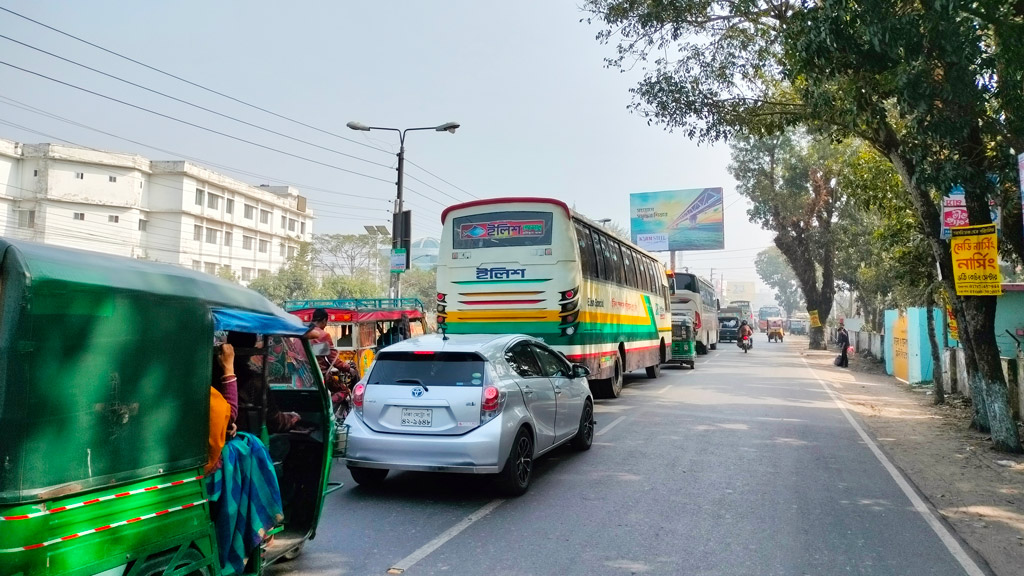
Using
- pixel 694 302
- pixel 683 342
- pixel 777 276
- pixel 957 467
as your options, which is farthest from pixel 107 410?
pixel 777 276

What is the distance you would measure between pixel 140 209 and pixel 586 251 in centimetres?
4752

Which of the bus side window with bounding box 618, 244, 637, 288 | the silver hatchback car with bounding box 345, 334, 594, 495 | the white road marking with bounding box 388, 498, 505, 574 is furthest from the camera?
the bus side window with bounding box 618, 244, 637, 288

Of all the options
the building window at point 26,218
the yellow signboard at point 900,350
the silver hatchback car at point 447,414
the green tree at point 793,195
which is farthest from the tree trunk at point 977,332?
the building window at point 26,218

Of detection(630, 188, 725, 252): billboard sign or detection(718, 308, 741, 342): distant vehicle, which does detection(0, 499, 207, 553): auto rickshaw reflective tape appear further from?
detection(718, 308, 741, 342): distant vehicle

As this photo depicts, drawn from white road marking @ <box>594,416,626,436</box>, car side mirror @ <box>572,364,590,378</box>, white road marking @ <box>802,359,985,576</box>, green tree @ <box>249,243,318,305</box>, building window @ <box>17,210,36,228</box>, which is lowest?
white road marking @ <box>802,359,985,576</box>

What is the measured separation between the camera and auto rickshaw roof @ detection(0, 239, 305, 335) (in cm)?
280

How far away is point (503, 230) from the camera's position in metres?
12.7

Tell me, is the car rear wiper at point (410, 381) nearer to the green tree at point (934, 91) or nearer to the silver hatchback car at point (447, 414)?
the silver hatchback car at point (447, 414)

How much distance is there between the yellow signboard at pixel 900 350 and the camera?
20.6 meters

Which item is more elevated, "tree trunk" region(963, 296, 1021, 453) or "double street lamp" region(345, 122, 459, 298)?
"double street lamp" region(345, 122, 459, 298)

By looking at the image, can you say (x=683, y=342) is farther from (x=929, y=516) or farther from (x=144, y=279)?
(x=144, y=279)

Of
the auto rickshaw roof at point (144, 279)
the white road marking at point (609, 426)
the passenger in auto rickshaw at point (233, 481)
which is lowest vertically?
the white road marking at point (609, 426)

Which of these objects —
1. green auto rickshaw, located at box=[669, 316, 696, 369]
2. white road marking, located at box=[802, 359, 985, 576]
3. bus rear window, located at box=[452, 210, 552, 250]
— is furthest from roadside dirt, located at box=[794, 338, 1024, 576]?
green auto rickshaw, located at box=[669, 316, 696, 369]

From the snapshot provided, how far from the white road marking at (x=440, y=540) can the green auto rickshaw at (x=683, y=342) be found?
18.6 metres
